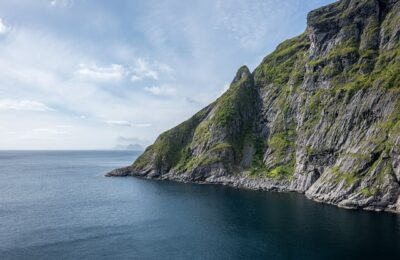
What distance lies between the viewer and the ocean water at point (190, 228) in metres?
82.1

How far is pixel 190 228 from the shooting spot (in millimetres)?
104375

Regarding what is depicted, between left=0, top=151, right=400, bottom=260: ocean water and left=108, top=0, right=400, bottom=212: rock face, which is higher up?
left=108, top=0, right=400, bottom=212: rock face

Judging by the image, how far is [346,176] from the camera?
130000mm

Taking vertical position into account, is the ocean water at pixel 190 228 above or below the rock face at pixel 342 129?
below

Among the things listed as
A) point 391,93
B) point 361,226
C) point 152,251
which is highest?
point 391,93

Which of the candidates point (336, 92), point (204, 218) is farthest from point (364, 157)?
point (204, 218)

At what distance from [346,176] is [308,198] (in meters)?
17.8

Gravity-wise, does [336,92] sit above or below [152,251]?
above

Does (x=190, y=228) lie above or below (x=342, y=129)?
below

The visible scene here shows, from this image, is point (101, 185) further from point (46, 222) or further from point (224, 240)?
point (224, 240)

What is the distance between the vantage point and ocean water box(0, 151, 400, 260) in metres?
82.1

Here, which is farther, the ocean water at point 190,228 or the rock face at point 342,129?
the rock face at point 342,129

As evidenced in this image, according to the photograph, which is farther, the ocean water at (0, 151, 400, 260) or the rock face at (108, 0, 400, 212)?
the rock face at (108, 0, 400, 212)

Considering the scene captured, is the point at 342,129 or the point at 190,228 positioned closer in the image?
the point at 190,228
